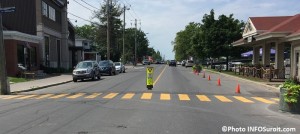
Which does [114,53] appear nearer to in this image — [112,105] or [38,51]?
[38,51]

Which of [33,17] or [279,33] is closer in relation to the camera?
[279,33]

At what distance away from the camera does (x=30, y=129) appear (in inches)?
412

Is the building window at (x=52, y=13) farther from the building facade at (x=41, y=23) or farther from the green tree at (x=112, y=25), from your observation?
the green tree at (x=112, y=25)

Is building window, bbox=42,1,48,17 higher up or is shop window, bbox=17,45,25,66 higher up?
building window, bbox=42,1,48,17

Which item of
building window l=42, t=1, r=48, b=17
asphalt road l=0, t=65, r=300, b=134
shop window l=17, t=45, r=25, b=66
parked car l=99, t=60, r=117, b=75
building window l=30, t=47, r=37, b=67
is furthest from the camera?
building window l=42, t=1, r=48, b=17

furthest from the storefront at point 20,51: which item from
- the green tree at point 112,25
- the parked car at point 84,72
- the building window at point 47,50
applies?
the green tree at point 112,25

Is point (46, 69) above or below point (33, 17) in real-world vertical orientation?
below

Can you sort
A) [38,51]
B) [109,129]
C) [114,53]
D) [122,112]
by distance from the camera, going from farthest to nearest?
[114,53] < [38,51] < [122,112] < [109,129]

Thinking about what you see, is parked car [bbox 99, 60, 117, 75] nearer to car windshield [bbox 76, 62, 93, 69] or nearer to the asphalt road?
car windshield [bbox 76, 62, 93, 69]

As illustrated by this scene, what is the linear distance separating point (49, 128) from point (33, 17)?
40060mm

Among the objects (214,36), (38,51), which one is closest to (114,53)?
(214,36)

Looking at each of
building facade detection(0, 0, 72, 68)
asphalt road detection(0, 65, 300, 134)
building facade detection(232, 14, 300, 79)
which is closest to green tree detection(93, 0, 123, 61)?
building facade detection(0, 0, 72, 68)

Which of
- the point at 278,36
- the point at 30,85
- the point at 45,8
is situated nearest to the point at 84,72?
the point at 30,85

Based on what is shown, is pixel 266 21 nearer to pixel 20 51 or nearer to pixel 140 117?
pixel 20 51
